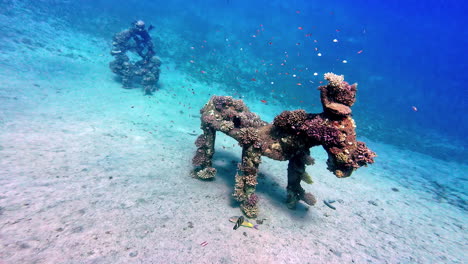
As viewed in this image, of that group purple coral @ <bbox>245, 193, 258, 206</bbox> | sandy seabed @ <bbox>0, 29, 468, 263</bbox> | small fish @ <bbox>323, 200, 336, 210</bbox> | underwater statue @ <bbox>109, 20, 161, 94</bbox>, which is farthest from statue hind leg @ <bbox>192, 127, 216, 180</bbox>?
underwater statue @ <bbox>109, 20, 161, 94</bbox>

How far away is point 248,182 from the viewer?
661 cm

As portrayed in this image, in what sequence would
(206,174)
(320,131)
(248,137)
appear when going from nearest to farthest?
(320,131), (248,137), (206,174)

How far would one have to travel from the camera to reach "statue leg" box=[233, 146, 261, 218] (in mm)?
6602

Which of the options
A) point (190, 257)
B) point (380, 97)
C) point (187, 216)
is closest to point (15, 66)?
point (187, 216)

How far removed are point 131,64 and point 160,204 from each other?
18060mm

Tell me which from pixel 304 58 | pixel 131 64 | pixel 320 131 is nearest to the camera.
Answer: pixel 320 131

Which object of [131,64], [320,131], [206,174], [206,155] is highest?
[131,64]

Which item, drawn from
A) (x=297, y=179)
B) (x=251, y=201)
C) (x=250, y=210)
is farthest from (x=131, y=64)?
(x=297, y=179)

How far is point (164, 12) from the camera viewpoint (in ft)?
141

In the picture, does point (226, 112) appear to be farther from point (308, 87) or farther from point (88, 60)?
point (308, 87)

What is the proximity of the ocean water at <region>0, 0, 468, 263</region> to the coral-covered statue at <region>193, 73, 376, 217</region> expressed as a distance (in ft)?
2.78

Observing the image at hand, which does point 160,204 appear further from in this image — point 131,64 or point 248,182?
point 131,64

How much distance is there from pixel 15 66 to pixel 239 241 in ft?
71.5

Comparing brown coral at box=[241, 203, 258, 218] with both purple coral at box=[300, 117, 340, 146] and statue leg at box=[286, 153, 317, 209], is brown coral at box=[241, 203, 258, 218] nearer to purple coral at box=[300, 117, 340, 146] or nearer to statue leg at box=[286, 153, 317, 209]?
statue leg at box=[286, 153, 317, 209]
